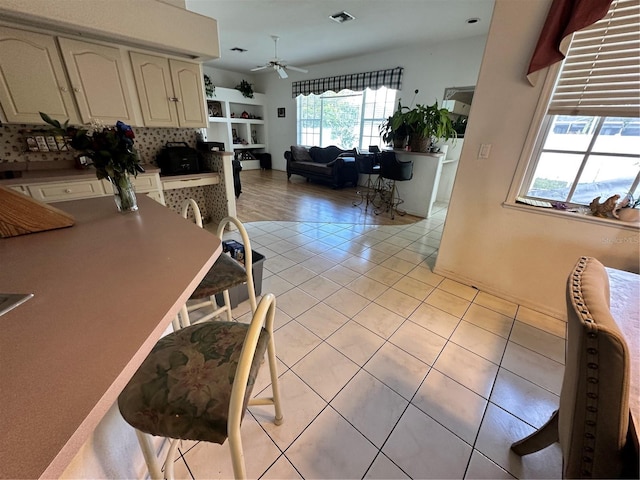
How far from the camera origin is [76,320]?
1.91 ft

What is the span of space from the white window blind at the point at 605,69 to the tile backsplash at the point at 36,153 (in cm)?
375

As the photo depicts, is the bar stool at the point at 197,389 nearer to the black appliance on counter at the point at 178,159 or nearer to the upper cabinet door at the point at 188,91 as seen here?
the black appliance on counter at the point at 178,159

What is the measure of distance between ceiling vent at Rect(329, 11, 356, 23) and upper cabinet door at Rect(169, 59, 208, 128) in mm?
2164

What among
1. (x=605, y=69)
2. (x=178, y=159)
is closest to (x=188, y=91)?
(x=178, y=159)

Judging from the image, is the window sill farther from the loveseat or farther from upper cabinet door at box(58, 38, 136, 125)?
the loveseat

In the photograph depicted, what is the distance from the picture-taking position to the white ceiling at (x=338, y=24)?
10.9ft

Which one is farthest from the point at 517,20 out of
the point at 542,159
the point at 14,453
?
the point at 14,453

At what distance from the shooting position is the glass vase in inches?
47.5

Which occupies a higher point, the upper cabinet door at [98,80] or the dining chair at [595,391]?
the upper cabinet door at [98,80]

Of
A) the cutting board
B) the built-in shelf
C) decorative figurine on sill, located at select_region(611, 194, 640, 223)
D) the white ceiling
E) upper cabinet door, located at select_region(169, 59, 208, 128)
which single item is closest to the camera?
the cutting board

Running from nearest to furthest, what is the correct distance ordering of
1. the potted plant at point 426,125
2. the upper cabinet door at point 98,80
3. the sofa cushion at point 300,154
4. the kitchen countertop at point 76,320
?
the kitchen countertop at point 76,320 < the upper cabinet door at point 98,80 < the potted plant at point 426,125 < the sofa cushion at point 300,154

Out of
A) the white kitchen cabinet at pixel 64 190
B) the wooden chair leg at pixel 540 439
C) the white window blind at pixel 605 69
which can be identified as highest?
the white window blind at pixel 605 69

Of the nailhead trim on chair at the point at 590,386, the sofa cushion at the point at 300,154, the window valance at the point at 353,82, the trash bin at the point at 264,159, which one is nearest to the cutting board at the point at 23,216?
the nailhead trim on chair at the point at 590,386

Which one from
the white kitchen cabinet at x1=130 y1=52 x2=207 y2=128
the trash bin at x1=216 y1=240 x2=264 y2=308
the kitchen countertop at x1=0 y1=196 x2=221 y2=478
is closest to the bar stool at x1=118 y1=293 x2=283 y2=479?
the kitchen countertop at x1=0 y1=196 x2=221 y2=478
